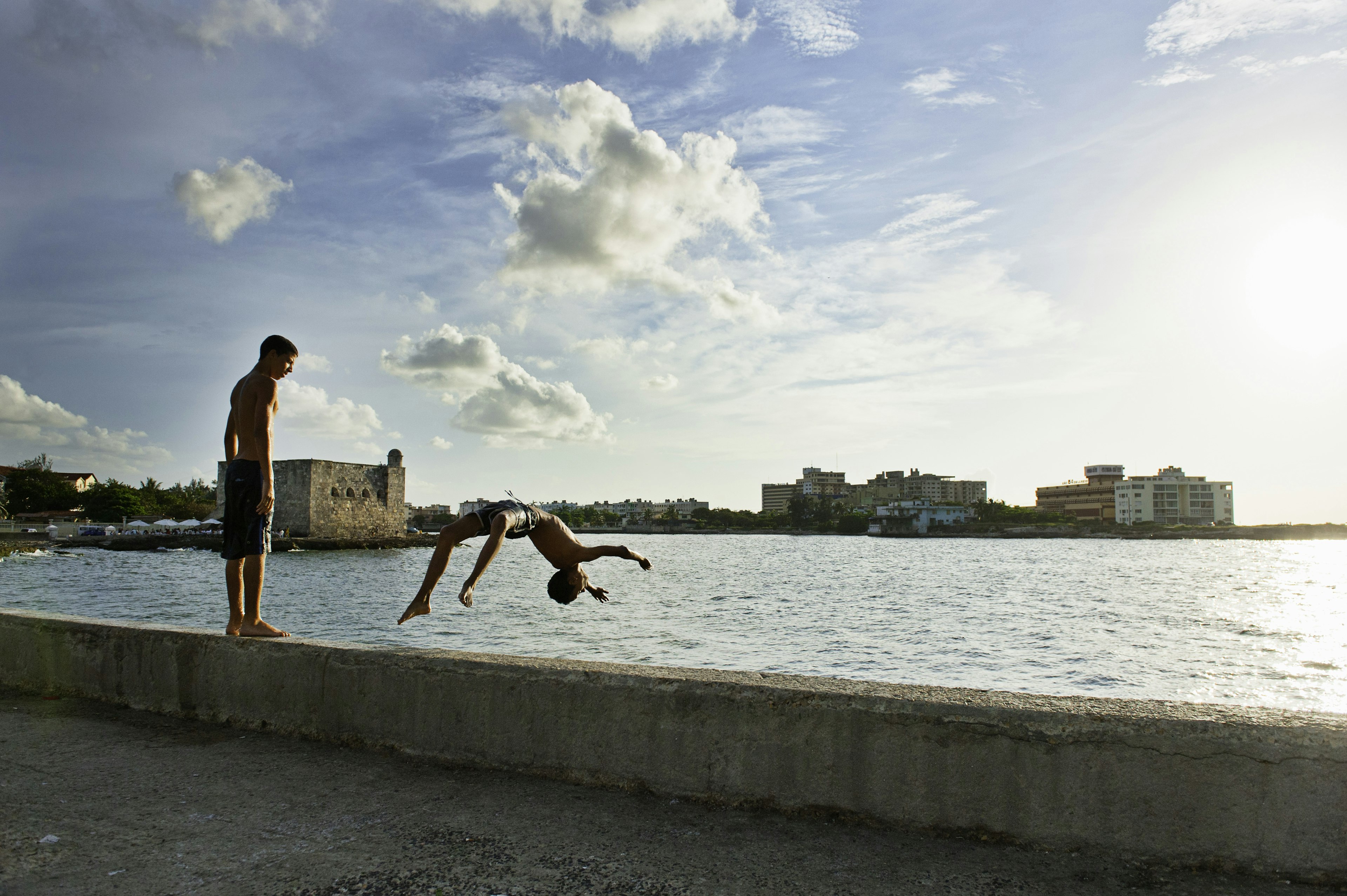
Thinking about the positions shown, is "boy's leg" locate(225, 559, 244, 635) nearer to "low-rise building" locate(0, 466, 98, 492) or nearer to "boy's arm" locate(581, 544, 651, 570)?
"boy's arm" locate(581, 544, 651, 570)

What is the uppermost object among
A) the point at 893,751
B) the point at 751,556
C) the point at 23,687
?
the point at 893,751

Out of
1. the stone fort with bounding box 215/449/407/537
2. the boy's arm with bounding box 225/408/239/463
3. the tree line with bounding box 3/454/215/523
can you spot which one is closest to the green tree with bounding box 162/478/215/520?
the tree line with bounding box 3/454/215/523

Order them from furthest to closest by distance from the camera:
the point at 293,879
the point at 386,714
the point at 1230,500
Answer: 1. the point at 1230,500
2. the point at 386,714
3. the point at 293,879

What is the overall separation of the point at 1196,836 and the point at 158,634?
4.98 meters

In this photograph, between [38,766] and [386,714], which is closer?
A: [38,766]

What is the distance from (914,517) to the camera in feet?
518

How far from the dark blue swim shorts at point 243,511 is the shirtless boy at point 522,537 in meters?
0.99

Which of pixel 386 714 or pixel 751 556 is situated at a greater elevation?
pixel 386 714

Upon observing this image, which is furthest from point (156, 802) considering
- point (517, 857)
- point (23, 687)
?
point (23, 687)

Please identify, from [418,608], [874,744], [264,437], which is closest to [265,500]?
[264,437]

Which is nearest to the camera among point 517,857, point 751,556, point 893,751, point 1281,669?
point 517,857

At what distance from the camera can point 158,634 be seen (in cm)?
439

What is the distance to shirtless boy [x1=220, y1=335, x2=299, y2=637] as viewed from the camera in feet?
14.7

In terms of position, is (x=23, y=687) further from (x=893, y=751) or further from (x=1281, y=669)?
(x=1281, y=669)
